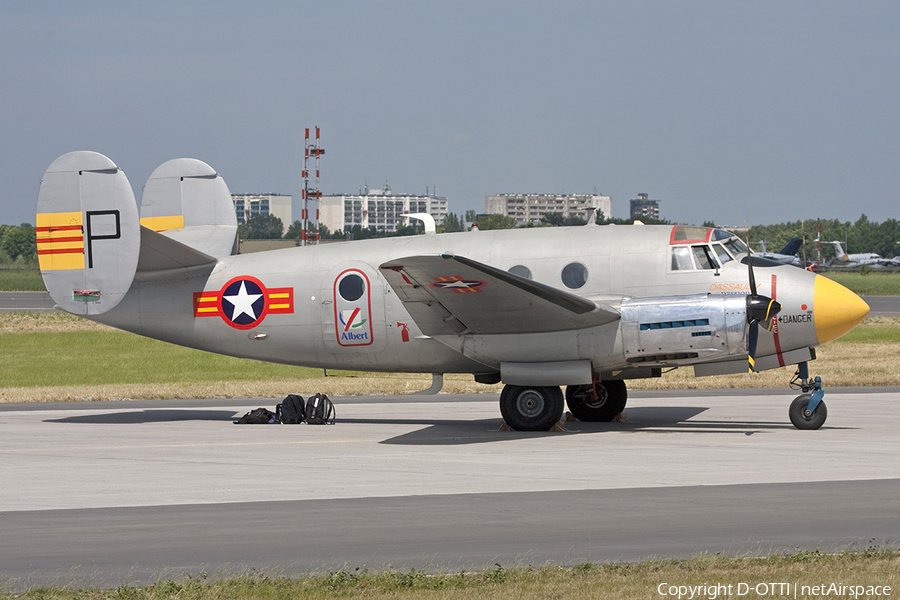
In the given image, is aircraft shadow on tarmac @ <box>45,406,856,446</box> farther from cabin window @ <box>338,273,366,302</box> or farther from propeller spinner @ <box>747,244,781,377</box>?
cabin window @ <box>338,273,366,302</box>

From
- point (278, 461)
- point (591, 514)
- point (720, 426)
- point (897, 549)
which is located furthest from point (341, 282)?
point (897, 549)

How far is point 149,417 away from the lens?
23328 mm

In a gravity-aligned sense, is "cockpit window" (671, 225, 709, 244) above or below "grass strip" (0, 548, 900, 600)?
above

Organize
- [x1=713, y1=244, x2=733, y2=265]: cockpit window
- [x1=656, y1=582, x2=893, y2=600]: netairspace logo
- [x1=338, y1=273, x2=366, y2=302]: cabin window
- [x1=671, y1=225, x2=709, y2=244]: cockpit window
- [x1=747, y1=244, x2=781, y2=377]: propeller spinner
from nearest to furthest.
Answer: [x1=656, y1=582, x2=893, y2=600]: netairspace logo
[x1=747, y1=244, x2=781, y2=377]: propeller spinner
[x1=713, y1=244, x2=733, y2=265]: cockpit window
[x1=671, y1=225, x2=709, y2=244]: cockpit window
[x1=338, y1=273, x2=366, y2=302]: cabin window

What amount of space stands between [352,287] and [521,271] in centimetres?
374

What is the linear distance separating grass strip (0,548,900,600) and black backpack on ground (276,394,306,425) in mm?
12866

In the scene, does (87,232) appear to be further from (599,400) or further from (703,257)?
(703,257)

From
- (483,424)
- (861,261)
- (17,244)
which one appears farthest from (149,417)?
(17,244)

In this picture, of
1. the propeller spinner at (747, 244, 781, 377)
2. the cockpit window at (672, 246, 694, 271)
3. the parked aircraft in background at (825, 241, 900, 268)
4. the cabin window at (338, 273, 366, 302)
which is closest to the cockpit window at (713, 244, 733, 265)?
the cockpit window at (672, 246, 694, 271)

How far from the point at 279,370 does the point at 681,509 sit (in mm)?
27443

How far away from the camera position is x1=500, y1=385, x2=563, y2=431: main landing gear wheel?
1920 cm

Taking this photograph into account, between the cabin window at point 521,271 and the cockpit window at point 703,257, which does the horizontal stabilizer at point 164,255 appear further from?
the cockpit window at point 703,257

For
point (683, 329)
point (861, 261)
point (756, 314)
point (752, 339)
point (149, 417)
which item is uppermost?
point (861, 261)

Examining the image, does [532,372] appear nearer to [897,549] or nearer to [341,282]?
[341,282]
